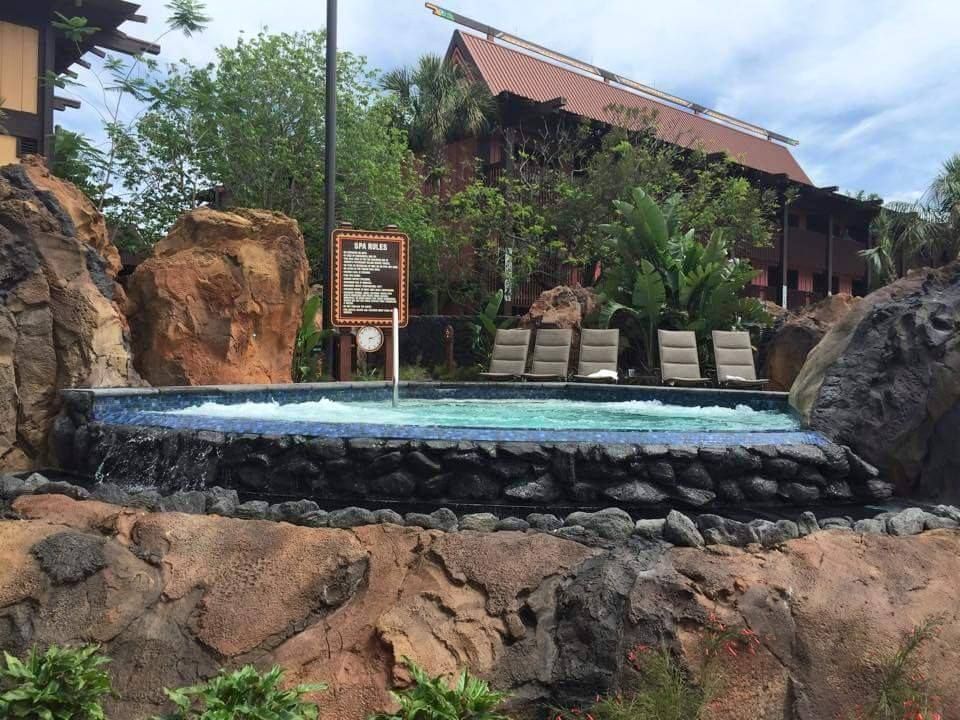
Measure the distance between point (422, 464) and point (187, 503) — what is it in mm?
1240

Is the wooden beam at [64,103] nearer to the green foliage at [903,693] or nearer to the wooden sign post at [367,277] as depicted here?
the wooden sign post at [367,277]

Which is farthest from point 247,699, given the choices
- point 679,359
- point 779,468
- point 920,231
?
point 920,231

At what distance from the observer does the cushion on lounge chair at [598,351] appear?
12672mm

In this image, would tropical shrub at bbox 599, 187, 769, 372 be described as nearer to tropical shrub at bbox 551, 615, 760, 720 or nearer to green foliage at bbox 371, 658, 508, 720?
tropical shrub at bbox 551, 615, 760, 720

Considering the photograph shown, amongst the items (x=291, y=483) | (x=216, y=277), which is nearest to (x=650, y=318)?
(x=216, y=277)

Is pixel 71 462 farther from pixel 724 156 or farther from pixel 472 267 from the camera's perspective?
pixel 724 156

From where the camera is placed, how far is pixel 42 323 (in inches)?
234

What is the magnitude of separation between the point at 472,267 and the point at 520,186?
84.6 inches

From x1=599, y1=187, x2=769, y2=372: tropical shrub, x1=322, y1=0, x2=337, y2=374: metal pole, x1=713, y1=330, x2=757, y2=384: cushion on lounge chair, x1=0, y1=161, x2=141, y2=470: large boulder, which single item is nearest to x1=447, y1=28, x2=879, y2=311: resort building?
x1=599, y1=187, x2=769, y2=372: tropical shrub

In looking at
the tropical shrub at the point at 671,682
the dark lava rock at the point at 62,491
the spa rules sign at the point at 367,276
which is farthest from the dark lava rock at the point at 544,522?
the spa rules sign at the point at 367,276

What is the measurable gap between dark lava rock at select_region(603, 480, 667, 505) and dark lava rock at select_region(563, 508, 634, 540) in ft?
2.31

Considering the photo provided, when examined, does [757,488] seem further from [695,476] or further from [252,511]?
A: [252,511]

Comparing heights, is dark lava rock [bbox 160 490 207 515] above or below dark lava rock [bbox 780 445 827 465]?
below

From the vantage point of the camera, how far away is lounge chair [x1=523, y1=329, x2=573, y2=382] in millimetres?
12565
